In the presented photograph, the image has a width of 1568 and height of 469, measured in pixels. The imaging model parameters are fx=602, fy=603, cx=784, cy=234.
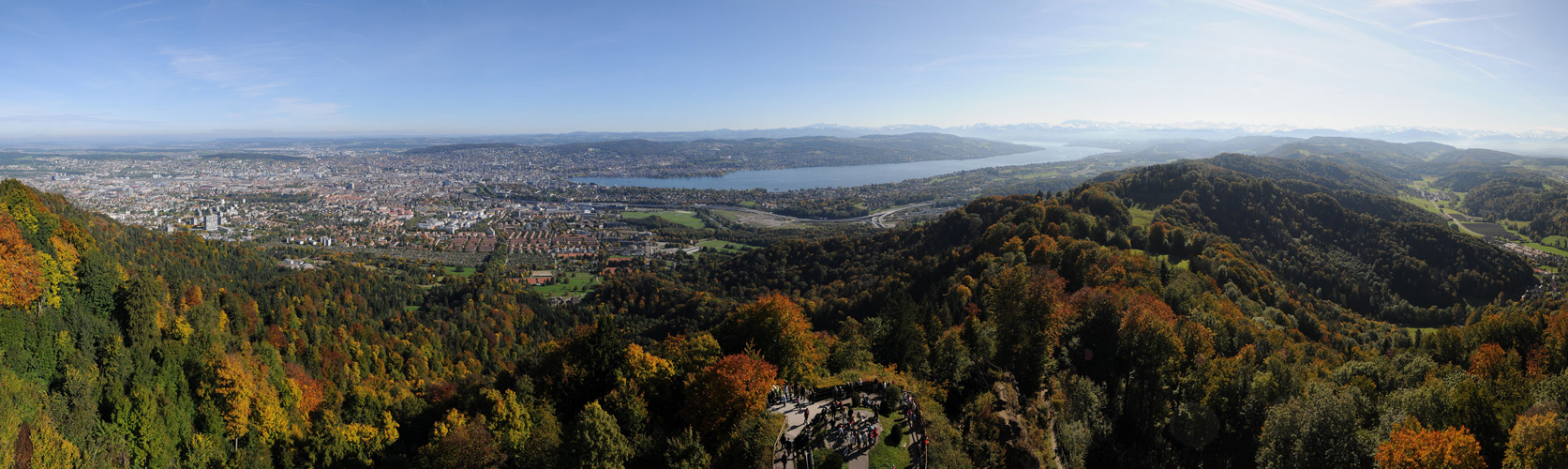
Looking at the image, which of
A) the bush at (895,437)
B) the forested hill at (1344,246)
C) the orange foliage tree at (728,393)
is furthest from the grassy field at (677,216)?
the bush at (895,437)

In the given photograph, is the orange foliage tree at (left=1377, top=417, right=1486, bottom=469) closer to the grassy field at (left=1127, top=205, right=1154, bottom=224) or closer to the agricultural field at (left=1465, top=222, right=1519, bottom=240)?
the grassy field at (left=1127, top=205, right=1154, bottom=224)

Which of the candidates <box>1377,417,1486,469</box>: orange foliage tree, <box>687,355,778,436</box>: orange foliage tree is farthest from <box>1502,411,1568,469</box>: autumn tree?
<box>687,355,778,436</box>: orange foliage tree

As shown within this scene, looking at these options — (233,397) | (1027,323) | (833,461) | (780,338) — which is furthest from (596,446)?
(233,397)

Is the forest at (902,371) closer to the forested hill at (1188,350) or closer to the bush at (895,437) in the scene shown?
the forested hill at (1188,350)

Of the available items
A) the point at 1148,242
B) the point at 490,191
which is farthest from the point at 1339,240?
the point at 490,191

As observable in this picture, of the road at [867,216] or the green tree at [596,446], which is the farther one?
the road at [867,216]

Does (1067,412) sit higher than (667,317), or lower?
higher

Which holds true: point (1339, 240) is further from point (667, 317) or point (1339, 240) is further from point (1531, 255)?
point (667, 317)
